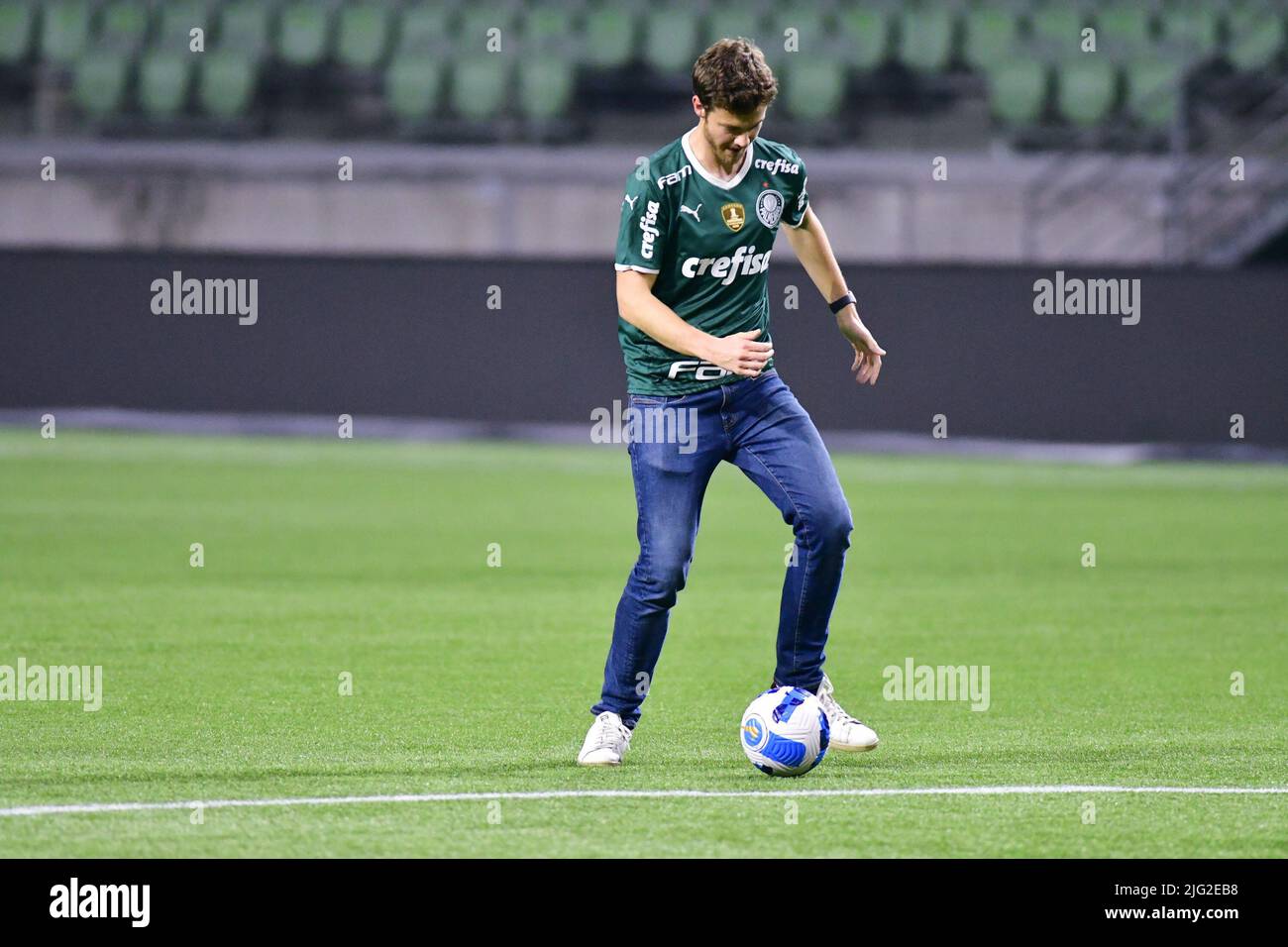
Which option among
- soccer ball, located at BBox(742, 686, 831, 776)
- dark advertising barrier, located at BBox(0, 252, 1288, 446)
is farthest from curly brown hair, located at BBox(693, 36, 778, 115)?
dark advertising barrier, located at BBox(0, 252, 1288, 446)

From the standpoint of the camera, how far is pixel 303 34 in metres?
26.5

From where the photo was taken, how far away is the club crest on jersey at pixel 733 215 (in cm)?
711

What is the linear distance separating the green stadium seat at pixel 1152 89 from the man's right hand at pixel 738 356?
1815cm

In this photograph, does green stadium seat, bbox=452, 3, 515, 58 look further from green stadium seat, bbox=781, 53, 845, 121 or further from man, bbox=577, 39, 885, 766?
man, bbox=577, 39, 885, 766

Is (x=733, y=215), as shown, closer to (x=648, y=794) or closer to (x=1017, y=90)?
(x=648, y=794)

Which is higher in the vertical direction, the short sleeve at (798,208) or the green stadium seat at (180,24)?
the green stadium seat at (180,24)

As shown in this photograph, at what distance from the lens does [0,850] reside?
582 centimetres

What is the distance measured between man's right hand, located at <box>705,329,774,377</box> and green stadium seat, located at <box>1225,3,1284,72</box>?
1897 centimetres

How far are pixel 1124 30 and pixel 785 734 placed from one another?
20.6 m

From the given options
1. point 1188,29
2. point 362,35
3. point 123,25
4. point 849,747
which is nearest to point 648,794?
point 849,747

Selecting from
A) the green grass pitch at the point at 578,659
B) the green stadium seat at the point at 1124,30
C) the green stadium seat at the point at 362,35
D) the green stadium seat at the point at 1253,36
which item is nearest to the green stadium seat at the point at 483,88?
the green stadium seat at the point at 362,35

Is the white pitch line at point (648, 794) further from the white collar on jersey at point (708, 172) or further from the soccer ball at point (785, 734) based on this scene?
the white collar on jersey at point (708, 172)

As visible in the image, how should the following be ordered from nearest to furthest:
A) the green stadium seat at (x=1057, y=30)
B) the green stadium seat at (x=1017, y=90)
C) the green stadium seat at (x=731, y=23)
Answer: the green stadium seat at (x=1017, y=90) < the green stadium seat at (x=1057, y=30) < the green stadium seat at (x=731, y=23)
